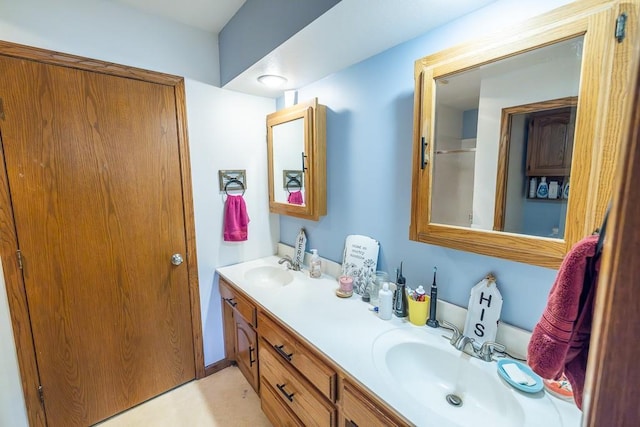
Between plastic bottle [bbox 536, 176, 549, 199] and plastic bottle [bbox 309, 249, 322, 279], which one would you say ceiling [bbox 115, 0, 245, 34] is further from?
plastic bottle [bbox 536, 176, 549, 199]

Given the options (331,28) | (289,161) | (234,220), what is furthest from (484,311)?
(234,220)

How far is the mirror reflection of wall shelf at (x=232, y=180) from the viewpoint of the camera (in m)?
1.89

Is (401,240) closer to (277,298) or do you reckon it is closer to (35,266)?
(277,298)

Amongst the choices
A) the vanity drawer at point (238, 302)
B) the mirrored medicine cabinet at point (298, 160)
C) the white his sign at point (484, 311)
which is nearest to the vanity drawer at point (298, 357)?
the vanity drawer at point (238, 302)

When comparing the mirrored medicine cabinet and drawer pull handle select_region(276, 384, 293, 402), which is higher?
the mirrored medicine cabinet

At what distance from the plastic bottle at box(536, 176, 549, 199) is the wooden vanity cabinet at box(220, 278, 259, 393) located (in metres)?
1.38

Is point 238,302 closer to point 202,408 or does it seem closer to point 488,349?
point 202,408

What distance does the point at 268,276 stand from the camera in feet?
6.55

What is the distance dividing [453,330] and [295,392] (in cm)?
75

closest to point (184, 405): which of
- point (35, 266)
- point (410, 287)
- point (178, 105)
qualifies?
point (35, 266)

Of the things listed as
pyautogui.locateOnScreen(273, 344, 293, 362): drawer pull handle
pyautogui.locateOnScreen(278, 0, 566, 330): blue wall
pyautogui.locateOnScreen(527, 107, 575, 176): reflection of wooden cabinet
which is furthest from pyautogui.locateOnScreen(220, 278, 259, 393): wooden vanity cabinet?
pyautogui.locateOnScreen(527, 107, 575, 176): reflection of wooden cabinet

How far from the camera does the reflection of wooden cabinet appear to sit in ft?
2.54

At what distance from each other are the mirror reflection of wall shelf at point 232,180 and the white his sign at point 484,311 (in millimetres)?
1592

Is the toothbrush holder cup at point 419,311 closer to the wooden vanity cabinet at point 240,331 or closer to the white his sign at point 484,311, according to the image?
the white his sign at point 484,311
